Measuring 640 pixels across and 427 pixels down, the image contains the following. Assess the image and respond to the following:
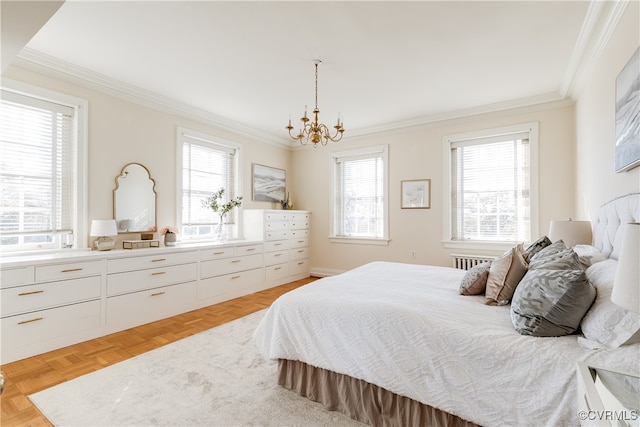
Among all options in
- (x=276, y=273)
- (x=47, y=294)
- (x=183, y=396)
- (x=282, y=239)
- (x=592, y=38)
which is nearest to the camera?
(x=183, y=396)

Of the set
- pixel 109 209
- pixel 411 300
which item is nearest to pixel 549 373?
pixel 411 300

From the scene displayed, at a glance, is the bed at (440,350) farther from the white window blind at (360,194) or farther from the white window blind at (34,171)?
the white window blind at (360,194)

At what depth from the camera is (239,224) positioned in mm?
5273

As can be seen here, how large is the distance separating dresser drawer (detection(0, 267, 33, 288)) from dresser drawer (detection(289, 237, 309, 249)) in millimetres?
3559

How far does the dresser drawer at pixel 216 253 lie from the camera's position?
13.5ft

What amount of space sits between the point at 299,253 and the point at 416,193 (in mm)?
2351

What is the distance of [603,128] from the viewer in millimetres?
2600

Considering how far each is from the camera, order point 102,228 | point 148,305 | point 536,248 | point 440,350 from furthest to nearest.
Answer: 1. point 148,305
2. point 102,228
3. point 536,248
4. point 440,350

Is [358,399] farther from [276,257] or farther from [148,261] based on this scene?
[276,257]

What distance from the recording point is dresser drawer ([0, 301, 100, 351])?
2.59m

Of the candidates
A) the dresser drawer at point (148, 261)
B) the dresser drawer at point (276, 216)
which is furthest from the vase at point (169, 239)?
the dresser drawer at point (276, 216)

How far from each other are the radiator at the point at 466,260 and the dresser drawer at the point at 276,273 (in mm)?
2718

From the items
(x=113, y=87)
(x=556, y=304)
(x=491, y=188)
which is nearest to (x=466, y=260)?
(x=491, y=188)

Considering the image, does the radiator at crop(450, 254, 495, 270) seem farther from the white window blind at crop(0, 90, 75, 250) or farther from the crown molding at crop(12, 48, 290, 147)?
the white window blind at crop(0, 90, 75, 250)
